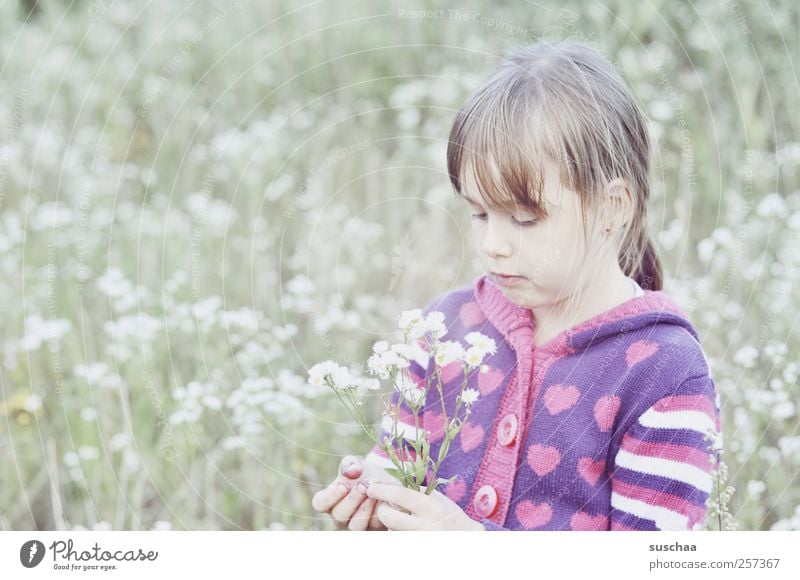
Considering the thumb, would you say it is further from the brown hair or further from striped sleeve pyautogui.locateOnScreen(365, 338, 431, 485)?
the brown hair

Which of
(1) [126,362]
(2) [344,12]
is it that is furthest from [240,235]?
(2) [344,12]

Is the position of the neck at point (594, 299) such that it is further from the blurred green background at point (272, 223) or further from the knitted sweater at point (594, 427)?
the blurred green background at point (272, 223)

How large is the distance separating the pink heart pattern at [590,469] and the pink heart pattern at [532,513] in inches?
1.8

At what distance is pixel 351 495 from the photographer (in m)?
0.81

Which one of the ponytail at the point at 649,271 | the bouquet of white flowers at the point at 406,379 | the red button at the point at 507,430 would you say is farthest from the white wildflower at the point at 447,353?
the ponytail at the point at 649,271

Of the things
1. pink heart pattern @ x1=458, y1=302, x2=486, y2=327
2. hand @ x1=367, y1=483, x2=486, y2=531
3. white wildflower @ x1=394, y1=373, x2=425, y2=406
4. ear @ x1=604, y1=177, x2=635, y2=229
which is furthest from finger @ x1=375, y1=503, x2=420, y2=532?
ear @ x1=604, y1=177, x2=635, y2=229

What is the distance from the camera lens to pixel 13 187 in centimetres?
148

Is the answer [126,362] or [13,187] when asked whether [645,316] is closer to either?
[126,362]

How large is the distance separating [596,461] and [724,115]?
867mm

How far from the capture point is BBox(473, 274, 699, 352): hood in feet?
2.61

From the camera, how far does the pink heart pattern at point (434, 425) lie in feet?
2.92

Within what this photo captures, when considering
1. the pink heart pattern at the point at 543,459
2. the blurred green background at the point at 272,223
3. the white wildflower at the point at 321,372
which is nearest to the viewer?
the white wildflower at the point at 321,372

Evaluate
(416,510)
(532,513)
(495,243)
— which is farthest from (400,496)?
(495,243)

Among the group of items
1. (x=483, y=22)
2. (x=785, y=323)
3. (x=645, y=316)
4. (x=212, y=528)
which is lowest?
(x=212, y=528)
